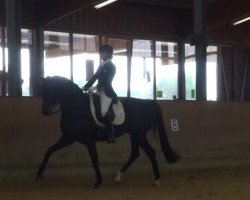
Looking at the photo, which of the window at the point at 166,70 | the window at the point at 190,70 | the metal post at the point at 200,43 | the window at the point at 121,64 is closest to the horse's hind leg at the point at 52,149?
the metal post at the point at 200,43

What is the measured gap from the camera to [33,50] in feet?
60.2

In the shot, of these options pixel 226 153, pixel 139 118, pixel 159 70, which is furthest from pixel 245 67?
pixel 139 118

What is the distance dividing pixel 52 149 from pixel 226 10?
45.5 feet

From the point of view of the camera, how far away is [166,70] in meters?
21.9

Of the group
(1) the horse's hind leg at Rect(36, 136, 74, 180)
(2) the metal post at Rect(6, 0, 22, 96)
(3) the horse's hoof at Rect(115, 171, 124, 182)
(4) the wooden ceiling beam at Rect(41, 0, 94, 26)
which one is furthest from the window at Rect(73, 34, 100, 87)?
(1) the horse's hind leg at Rect(36, 136, 74, 180)

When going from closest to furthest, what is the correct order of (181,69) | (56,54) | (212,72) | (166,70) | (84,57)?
(56,54) < (84,57) < (166,70) < (181,69) < (212,72)

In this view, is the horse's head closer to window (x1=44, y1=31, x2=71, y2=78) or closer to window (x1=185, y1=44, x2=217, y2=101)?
window (x1=44, y1=31, x2=71, y2=78)

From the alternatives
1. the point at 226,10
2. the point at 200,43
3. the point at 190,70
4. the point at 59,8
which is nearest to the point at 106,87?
the point at 200,43

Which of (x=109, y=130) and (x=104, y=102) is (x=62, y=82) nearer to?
(x=104, y=102)

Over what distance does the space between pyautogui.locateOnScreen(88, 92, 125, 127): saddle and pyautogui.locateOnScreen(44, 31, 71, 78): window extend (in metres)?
10.9

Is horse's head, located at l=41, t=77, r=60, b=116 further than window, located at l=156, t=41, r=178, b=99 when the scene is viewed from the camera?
No

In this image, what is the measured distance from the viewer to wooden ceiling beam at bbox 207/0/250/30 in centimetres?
1928

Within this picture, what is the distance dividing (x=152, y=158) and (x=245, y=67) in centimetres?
1751

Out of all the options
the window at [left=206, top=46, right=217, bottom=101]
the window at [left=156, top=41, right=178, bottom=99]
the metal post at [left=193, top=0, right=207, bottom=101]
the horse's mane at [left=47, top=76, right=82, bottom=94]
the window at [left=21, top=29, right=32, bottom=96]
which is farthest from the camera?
the window at [left=206, top=46, right=217, bottom=101]
